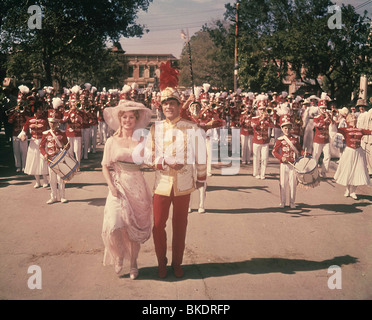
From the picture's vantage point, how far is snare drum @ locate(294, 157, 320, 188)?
7508 mm

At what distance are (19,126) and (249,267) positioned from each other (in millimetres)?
9153

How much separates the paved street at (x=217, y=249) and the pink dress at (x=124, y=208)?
40cm

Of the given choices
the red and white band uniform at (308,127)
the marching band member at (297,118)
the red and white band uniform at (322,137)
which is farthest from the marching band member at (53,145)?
the red and white band uniform at (308,127)

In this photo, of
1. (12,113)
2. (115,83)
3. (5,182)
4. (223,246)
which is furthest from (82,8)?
(115,83)

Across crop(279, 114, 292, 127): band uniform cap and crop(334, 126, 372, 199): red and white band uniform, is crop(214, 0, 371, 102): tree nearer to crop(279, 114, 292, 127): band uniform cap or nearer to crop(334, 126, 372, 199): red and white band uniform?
crop(334, 126, 372, 199): red and white band uniform

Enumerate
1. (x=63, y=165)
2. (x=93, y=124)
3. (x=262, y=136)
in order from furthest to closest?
(x=93, y=124) → (x=262, y=136) → (x=63, y=165)

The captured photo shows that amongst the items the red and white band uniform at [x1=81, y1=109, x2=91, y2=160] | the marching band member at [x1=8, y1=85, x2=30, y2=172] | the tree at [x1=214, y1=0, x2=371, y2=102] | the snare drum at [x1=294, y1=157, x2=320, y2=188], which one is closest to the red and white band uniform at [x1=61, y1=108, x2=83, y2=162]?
the marching band member at [x1=8, y1=85, x2=30, y2=172]

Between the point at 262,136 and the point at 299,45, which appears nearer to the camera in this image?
the point at 262,136

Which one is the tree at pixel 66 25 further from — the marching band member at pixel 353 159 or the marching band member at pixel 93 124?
the marching band member at pixel 353 159

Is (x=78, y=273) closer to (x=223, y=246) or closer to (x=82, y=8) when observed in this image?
(x=223, y=246)

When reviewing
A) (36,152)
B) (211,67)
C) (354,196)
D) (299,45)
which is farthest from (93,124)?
(211,67)

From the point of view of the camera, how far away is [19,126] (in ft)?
38.6

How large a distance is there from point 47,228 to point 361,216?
6058mm

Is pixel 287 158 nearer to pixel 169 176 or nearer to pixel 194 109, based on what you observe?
pixel 194 109
